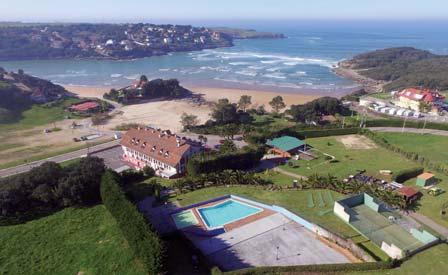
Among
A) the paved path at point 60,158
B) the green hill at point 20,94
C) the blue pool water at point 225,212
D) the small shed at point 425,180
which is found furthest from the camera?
the green hill at point 20,94

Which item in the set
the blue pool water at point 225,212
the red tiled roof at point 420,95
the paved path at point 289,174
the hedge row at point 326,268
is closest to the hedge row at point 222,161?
the paved path at point 289,174

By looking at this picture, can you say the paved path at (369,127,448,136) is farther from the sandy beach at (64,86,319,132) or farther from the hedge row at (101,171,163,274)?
the hedge row at (101,171,163,274)

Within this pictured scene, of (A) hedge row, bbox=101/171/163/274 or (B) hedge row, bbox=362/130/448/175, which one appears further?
(B) hedge row, bbox=362/130/448/175

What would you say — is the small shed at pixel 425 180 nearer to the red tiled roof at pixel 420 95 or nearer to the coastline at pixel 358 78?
the red tiled roof at pixel 420 95

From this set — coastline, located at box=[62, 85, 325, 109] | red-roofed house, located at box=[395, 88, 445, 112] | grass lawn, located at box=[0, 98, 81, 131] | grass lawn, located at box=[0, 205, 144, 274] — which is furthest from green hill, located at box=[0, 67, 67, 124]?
red-roofed house, located at box=[395, 88, 445, 112]

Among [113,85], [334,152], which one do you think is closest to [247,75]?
[113,85]

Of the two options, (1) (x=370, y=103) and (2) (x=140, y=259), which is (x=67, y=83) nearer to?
(1) (x=370, y=103)
